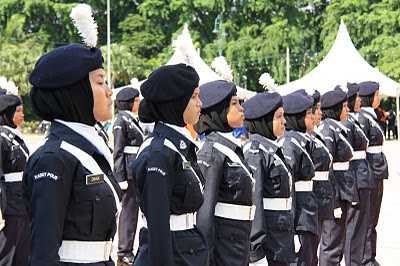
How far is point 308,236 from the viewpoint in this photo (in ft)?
18.1

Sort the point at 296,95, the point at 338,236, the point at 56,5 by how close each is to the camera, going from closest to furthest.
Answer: the point at 296,95
the point at 338,236
the point at 56,5

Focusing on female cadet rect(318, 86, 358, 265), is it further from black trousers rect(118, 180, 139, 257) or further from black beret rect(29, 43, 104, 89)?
black beret rect(29, 43, 104, 89)

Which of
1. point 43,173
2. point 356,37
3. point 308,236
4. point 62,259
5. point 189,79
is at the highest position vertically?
point 189,79

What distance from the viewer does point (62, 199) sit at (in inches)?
105

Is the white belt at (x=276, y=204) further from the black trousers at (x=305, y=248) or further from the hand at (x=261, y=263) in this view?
the black trousers at (x=305, y=248)

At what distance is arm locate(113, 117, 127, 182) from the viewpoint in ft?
27.3

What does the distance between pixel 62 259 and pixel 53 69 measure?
857 mm

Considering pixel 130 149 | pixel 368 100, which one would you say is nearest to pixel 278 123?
pixel 368 100

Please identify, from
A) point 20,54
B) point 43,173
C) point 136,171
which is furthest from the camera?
point 20,54

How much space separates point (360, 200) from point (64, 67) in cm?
537

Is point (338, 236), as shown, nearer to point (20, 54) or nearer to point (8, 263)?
point (8, 263)

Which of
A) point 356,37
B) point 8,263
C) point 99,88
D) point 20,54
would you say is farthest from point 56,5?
point 99,88

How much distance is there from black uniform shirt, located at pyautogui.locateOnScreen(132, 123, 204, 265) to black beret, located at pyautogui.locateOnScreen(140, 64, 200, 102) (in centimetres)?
19

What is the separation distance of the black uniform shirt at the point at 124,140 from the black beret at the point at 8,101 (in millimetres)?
1972
